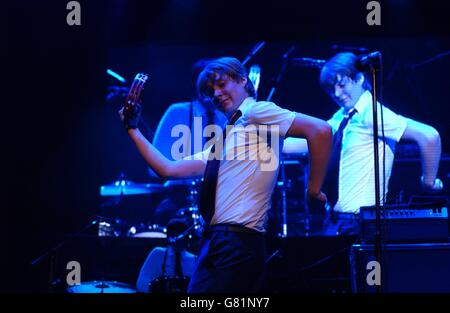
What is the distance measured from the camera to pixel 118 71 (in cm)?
647

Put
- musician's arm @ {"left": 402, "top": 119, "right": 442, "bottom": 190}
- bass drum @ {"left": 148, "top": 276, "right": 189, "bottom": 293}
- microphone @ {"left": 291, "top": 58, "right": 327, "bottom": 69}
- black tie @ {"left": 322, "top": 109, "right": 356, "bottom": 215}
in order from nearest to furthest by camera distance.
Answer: bass drum @ {"left": 148, "top": 276, "right": 189, "bottom": 293} < musician's arm @ {"left": 402, "top": 119, "right": 442, "bottom": 190} < black tie @ {"left": 322, "top": 109, "right": 356, "bottom": 215} < microphone @ {"left": 291, "top": 58, "right": 327, "bottom": 69}

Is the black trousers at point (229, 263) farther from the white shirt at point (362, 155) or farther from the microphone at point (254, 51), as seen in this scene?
the microphone at point (254, 51)

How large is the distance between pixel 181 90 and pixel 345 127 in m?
2.05

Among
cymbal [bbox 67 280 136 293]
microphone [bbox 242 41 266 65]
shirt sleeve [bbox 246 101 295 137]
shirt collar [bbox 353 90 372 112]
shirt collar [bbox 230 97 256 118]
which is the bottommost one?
cymbal [bbox 67 280 136 293]

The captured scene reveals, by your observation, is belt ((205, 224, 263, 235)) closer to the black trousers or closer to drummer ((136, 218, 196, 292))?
the black trousers

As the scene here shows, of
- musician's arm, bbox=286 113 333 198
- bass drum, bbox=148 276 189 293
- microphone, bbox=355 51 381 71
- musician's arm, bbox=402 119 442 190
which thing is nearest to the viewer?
musician's arm, bbox=286 113 333 198

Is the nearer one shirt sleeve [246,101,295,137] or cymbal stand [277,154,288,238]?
shirt sleeve [246,101,295,137]

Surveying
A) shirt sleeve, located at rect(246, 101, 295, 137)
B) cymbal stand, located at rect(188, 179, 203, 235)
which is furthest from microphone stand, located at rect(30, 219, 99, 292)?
shirt sleeve, located at rect(246, 101, 295, 137)

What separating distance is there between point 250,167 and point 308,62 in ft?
10.3

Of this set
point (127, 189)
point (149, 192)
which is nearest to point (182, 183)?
point (149, 192)

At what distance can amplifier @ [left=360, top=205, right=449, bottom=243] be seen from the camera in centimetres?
419

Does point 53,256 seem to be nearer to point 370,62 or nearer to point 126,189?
point 126,189

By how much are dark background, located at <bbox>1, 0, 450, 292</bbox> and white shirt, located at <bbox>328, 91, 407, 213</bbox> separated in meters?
1.00
